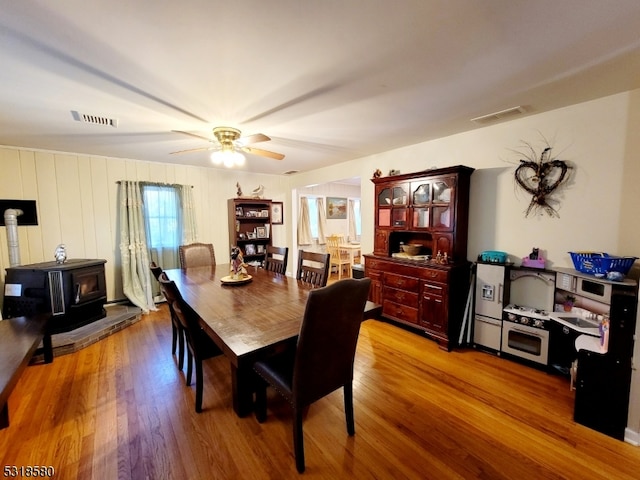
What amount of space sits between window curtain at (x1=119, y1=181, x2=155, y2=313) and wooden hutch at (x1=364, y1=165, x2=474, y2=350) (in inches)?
131

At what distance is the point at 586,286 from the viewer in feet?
6.86

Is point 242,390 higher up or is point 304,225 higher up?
point 304,225

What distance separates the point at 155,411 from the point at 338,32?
8.87ft

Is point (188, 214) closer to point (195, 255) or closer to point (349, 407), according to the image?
point (195, 255)

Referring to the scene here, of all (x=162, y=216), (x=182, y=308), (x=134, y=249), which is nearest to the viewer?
(x=182, y=308)

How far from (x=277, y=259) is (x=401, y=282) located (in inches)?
59.9

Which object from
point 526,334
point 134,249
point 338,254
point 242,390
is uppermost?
point 134,249

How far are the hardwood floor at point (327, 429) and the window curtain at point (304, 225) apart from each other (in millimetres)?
3873

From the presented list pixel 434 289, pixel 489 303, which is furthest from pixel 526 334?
pixel 434 289

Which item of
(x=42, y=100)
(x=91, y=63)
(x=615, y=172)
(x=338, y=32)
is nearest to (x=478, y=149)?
(x=615, y=172)

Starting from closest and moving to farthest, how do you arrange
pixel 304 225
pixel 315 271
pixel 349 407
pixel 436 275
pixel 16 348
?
1. pixel 349 407
2. pixel 16 348
3. pixel 315 271
4. pixel 436 275
5. pixel 304 225

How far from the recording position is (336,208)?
22.7 ft

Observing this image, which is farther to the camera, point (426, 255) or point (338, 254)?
point (338, 254)

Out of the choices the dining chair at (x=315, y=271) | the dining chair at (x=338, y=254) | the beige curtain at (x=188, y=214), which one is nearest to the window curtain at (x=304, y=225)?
the dining chair at (x=338, y=254)
